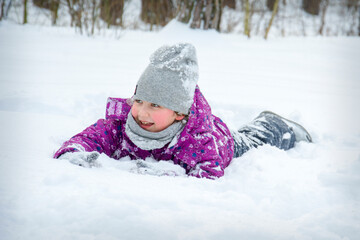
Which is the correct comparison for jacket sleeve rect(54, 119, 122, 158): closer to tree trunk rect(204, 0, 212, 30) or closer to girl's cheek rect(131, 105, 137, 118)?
girl's cheek rect(131, 105, 137, 118)

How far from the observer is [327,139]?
265cm

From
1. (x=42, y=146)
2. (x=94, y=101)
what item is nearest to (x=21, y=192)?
(x=42, y=146)

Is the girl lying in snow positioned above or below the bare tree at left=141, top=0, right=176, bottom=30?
below

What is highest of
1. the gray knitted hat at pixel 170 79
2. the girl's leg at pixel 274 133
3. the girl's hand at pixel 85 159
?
the gray knitted hat at pixel 170 79

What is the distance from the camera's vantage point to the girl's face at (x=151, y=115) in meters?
1.74

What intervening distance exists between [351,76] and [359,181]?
3.57m

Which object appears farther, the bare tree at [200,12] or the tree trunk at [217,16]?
the tree trunk at [217,16]

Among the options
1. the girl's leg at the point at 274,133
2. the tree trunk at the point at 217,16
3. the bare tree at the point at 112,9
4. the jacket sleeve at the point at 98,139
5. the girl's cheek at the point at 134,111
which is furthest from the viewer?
the bare tree at the point at 112,9

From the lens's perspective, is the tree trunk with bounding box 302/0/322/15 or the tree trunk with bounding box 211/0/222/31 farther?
the tree trunk with bounding box 302/0/322/15

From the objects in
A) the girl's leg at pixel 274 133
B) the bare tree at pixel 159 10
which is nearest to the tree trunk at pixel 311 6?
the bare tree at pixel 159 10

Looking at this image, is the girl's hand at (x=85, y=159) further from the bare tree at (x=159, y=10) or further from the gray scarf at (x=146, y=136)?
the bare tree at (x=159, y=10)

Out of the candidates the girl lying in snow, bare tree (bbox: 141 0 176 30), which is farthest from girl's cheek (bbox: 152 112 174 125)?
bare tree (bbox: 141 0 176 30)

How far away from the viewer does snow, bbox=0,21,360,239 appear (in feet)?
3.33

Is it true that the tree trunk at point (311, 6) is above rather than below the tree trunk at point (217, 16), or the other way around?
above
